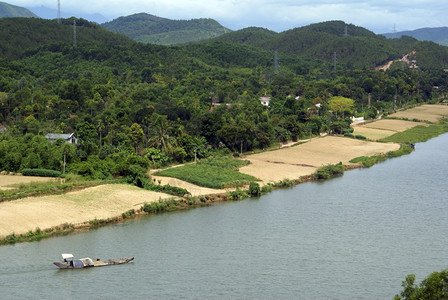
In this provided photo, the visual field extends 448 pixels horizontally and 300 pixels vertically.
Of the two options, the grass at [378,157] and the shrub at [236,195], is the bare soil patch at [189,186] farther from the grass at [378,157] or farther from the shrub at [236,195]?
the grass at [378,157]

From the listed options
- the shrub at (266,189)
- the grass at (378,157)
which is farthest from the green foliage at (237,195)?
the grass at (378,157)

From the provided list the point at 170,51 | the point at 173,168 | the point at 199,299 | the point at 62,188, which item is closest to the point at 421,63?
the point at 170,51

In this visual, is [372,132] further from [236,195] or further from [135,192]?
[135,192]

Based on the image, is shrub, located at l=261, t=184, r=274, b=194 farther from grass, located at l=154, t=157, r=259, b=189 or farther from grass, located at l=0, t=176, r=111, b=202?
grass, located at l=0, t=176, r=111, b=202

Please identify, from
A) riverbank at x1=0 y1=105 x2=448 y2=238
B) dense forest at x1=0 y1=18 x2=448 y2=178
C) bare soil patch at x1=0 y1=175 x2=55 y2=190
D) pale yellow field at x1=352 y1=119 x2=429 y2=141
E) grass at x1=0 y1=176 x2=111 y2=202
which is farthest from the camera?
pale yellow field at x1=352 y1=119 x2=429 y2=141

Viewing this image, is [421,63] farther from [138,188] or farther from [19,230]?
[19,230]

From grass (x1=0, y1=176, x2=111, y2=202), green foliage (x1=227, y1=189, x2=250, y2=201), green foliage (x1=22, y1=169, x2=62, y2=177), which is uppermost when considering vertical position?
green foliage (x1=22, y1=169, x2=62, y2=177)

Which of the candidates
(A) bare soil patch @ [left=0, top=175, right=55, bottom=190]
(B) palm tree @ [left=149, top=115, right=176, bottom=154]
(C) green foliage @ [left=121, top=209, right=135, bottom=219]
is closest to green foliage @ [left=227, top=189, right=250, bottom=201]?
(C) green foliage @ [left=121, top=209, right=135, bottom=219]
